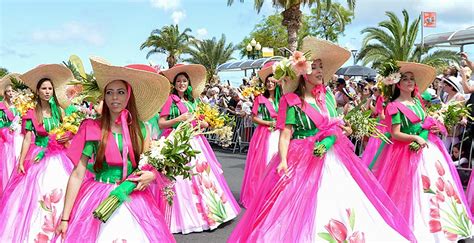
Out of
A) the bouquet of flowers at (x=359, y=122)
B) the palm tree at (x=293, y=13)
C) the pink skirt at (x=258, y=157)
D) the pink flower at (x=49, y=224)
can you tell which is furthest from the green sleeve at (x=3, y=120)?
the palm tree at (x=293, y=13)

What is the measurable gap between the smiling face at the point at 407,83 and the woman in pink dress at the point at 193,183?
88.3 inches

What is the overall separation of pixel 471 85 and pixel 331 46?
10.0ft

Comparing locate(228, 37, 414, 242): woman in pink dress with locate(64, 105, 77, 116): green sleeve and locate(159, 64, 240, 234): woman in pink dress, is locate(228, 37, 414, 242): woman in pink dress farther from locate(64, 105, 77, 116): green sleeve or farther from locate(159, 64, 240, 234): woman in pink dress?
locate(64, 105, 77, 116): green sleeve

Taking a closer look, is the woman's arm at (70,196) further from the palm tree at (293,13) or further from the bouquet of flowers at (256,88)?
the palm tree at (293,13)

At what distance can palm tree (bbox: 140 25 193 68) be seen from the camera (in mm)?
45562

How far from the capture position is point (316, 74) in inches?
204

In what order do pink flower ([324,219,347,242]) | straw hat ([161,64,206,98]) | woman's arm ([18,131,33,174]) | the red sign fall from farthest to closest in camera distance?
the red sign, straw hat ([161,64,206,98]), woman's arm ([18,131,33,174]), pink flower ([324,219,347,242])

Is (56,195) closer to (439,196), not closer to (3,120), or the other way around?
(439,196)

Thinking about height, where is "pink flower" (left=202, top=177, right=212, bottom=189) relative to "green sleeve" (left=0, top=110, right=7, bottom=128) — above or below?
below

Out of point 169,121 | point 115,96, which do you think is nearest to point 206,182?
point 169,121

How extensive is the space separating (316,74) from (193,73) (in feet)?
9.03

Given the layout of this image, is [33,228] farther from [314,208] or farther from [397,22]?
[397,22]

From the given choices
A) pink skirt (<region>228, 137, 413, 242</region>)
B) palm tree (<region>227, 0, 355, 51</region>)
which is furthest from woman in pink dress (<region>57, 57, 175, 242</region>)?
palm tree (<region>227, 0, 355, 51</region>)

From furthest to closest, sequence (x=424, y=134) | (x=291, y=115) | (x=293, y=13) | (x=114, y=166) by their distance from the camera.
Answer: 1. (x=293, y=13)
2. (x=424, y=134)
3. (x=291, y=115)
4. (x=114, y=166)
